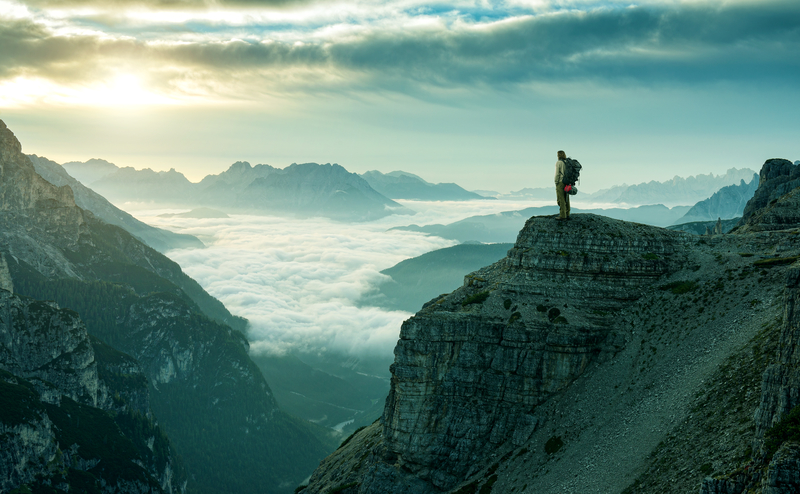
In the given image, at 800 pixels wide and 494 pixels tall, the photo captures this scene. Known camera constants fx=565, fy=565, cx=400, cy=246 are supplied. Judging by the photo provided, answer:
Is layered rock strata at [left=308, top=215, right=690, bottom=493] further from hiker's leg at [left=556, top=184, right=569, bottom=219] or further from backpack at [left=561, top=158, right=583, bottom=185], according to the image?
backpack at [left=561, top=158, right=583, bottom=185]

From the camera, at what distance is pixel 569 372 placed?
100375 mm

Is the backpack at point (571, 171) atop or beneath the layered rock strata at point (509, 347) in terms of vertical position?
atop

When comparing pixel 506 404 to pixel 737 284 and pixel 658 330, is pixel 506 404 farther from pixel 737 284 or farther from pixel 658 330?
pixel 737 284

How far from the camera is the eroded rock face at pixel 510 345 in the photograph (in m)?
102

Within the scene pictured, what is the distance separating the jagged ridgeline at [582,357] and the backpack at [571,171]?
27.9 ft

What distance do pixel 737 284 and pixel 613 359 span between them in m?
23.7

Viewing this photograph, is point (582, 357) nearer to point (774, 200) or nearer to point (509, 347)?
point (509, 347)

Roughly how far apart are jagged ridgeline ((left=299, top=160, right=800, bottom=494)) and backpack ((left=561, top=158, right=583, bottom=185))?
27.9ft

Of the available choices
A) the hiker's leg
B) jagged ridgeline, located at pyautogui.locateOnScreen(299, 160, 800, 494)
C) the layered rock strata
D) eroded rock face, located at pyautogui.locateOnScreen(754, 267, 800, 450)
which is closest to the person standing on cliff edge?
the hiker's leg

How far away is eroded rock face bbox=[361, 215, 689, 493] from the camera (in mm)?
101688

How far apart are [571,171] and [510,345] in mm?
39126

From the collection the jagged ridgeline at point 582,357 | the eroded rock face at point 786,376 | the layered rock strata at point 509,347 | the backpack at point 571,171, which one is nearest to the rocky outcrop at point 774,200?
the jagged ridgeline at point 582,357

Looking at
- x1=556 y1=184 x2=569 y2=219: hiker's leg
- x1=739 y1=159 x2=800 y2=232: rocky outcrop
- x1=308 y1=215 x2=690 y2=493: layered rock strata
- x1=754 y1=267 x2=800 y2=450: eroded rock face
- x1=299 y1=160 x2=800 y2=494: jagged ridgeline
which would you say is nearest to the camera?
x1=754 y1=267 x2=800 y2=450: eroded rock face

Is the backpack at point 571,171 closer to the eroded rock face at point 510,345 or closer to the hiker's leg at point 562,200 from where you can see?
the hiker's leg at point 562,200
